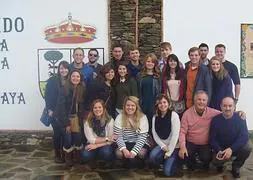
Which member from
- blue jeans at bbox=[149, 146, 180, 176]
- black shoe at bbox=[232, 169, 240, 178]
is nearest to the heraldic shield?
blue jeans at bbox=[149, 146, 180, 176]

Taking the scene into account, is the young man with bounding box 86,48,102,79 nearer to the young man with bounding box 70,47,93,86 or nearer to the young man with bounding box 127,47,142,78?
the young man with bounding box 70,47,93,86

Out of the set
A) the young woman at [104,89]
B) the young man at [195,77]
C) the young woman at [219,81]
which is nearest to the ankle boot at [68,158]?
the young woman at [104,89]

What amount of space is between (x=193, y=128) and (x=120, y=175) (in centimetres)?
111

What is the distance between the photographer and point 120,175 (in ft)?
16.4

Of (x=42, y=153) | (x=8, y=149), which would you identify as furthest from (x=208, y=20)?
(x=8, y=149)

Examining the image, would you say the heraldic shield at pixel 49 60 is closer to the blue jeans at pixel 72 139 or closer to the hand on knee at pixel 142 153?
the blue jeans at pixel 72 139

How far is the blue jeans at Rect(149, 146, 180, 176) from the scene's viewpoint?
4.92 metres

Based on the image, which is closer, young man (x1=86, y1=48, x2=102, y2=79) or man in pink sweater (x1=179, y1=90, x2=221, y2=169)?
man in pink sweater (x1=179, y1=90, x2=221, y2=169)

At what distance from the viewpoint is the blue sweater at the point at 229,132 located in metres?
4.81

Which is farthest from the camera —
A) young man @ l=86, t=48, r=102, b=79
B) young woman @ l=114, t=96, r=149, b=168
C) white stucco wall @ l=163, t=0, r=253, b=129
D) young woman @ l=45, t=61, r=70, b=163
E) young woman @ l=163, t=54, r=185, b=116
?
white stucco wall @ l=163, t=0, r=253, b=129

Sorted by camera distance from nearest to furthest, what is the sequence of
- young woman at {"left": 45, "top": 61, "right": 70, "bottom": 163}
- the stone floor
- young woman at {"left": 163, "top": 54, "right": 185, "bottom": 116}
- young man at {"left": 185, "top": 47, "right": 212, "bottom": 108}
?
the stone floor, young man at {"left": 185, "top": 47, "right": 212, "bottom": 108}, young woman at {"left": 163, "top": 54, "right": 185, "bottom": 116}, young woman at {"left": 45, "top": 61, "right": 70, "bottom": 163}

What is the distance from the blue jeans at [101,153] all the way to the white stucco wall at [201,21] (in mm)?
2071

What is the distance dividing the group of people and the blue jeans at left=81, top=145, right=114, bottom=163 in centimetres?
1

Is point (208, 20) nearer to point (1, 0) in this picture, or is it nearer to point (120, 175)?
point (120, 175)
